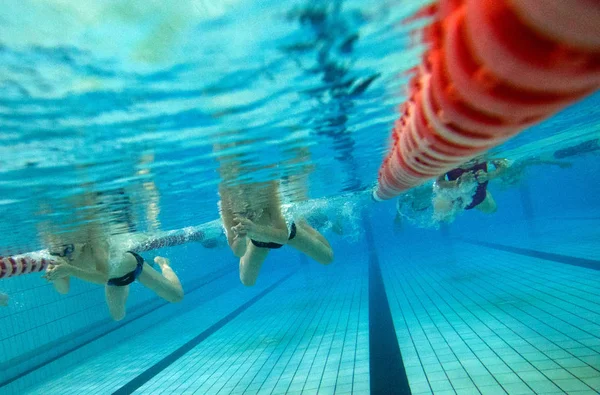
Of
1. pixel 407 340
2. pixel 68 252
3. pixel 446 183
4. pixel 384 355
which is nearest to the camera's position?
pixel 384 355

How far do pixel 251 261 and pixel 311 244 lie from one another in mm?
1320

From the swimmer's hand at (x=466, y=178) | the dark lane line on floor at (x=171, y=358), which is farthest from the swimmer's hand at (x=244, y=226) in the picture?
the swimmer's hand at (x=466, y=178)

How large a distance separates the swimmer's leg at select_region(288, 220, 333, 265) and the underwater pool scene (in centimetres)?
5

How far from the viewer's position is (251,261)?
726 cm

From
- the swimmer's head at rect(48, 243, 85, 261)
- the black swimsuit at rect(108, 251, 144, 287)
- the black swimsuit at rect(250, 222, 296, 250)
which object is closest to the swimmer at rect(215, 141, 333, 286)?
the black swimsuit at rect(250, 222, 296, 250)

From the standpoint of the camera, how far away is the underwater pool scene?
1.98 meters

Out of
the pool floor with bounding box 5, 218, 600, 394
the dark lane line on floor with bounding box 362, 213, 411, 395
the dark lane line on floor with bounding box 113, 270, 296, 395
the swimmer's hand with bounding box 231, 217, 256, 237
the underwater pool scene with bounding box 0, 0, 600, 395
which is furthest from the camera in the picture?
the dark lane line on floor with bounding box 113, 270, 296, 395

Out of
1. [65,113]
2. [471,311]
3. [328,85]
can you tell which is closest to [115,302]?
[65,113]

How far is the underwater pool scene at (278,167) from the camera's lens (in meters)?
1.98

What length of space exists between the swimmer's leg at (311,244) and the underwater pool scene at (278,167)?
1.9 inches

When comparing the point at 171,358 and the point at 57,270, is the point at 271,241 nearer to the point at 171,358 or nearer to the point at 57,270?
the point at 57,270

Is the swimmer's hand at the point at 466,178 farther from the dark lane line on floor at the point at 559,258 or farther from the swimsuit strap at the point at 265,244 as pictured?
the swimsuit strap at the point at 265,244

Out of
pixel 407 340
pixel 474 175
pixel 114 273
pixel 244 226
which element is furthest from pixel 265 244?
pixel 474 175

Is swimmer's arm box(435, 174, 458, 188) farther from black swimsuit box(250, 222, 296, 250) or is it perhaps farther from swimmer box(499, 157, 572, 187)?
swimmer box(499, 157, 572, 187)
